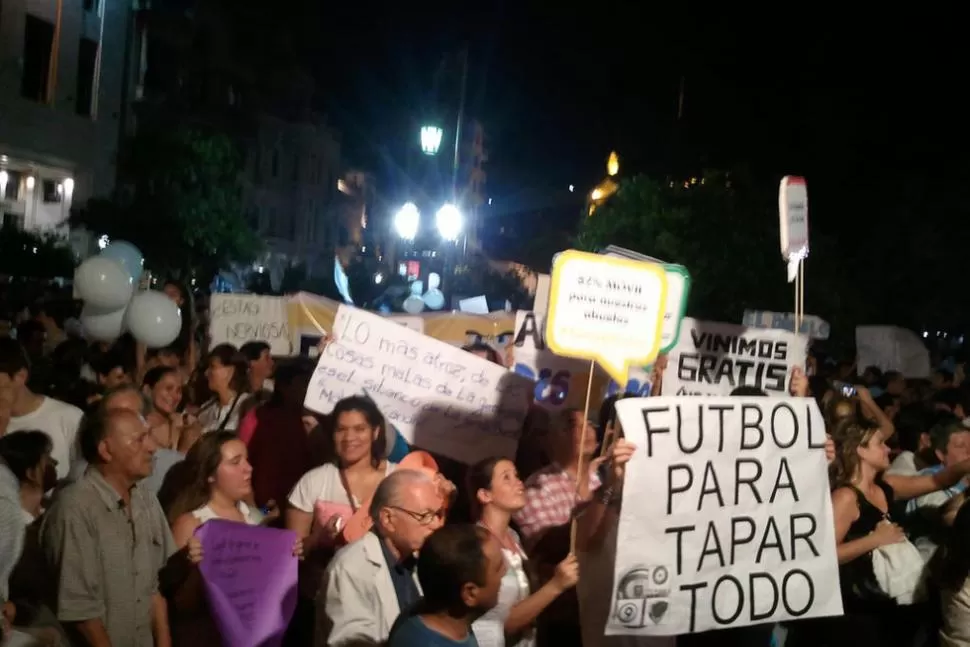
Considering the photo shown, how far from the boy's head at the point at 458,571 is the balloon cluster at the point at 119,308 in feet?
20.8

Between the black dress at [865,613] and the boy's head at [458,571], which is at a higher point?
the boy's head at [458,571]

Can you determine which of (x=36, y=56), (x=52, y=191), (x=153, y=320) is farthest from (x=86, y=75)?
(x=153, y=320)

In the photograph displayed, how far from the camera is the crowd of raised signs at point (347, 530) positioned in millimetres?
3469

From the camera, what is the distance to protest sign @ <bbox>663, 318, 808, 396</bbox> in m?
7.17

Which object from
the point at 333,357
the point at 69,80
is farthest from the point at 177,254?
the point at 333,357

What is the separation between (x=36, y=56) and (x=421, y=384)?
2273 cm

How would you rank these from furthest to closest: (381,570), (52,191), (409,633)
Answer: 1. (52,191)
2. (381,570)
3. (409,633)

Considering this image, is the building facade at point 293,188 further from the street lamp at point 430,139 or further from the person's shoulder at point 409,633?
the person's shoulder at point 409,633

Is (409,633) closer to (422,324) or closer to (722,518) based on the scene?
(722,518)

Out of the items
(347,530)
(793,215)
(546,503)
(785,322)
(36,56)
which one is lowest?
(347,530)

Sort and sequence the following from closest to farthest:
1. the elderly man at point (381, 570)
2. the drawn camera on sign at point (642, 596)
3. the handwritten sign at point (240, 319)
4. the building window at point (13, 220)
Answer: the elderly man at point (381, 570)
the drawn camera on sign at point (642, 596)
the handwritten sign at point (240, 319)
the building window at point (13, 220)

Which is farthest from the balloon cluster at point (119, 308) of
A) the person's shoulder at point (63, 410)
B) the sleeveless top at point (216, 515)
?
the sleeveless top at point (216, 515)

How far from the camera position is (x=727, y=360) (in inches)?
291

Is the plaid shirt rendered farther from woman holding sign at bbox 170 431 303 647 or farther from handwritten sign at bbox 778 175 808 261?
handwritten sign at bbox 778 175 808 261
